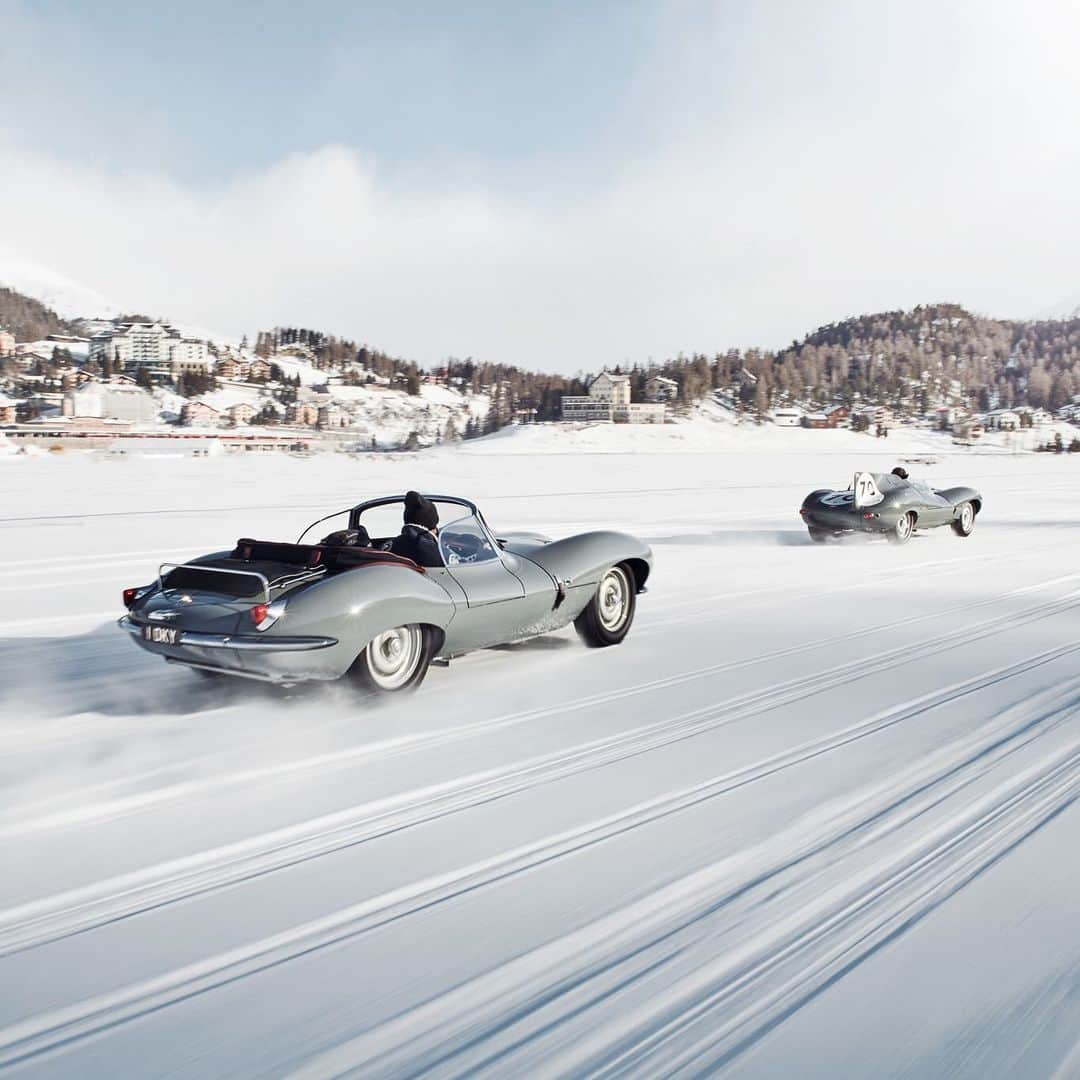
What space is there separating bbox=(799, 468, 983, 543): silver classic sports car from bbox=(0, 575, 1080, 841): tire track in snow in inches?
230

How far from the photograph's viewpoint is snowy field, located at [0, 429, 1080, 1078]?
2701 millimetres

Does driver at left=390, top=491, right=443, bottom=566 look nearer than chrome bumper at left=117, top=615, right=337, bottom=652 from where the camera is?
No

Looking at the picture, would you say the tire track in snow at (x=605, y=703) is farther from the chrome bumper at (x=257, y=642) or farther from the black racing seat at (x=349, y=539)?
the black racing seat at (x=349, y=539)

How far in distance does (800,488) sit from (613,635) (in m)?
27.2

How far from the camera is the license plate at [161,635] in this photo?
5.60 metres

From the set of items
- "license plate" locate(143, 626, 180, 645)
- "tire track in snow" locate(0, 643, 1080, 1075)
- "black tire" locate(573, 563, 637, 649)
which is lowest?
"tire track in snow" locate(0, 643, 1080, 1075)

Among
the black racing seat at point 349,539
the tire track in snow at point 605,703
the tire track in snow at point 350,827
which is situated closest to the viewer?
the tire track in snow at point 350,827

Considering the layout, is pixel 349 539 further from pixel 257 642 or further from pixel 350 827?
pixel 350 827

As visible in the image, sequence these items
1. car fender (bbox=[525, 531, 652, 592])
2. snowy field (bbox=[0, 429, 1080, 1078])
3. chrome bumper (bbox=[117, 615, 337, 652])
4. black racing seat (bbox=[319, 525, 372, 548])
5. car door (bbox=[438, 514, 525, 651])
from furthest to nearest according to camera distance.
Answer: car fender (bbox=[525, 531, 652, 592]), black racing seat (bbox=[319, 525, 372, 548]), car door (bbox=[438, 514, 525, 651]), chrome bumper (bbox=[117, 615, 337, 652]), snowy field (bbox=[0, 429, 1080, 1078])

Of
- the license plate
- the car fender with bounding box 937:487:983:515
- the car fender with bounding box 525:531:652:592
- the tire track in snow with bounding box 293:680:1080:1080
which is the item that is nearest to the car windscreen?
the car fender with bounding box 525:531:652:592

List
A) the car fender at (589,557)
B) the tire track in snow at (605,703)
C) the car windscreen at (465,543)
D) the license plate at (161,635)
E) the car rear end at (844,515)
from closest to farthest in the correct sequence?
1. the tire track in snow at (605,703)
2. the license plate at (161,635)
3. the car windscreen at (465,543)
4. the car fender at (589,557)
5. the car rear end at (844,515)

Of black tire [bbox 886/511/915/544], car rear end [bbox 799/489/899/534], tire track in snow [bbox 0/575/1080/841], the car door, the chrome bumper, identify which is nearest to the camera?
tire track in snow [bbox 0/575/1080/841]

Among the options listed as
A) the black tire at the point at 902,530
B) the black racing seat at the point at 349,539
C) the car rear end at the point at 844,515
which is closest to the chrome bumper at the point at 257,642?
the black racing seat at the point at 349,539

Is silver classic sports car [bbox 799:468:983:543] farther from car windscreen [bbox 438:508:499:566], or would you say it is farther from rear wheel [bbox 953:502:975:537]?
car windscreen [bbox 438:508:499:566]
